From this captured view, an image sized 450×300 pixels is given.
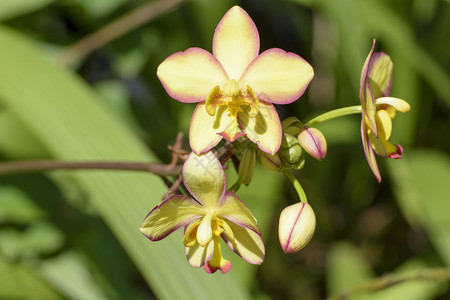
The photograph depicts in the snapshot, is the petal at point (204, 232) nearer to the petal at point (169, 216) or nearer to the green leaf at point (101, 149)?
the petal at point (169, 216)

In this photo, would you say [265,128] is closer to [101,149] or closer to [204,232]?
[204,232]

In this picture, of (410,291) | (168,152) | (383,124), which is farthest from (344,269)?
(383,124)

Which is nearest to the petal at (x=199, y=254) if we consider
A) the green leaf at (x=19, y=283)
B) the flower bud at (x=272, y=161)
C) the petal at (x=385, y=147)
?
the flower bud at (x=272, y=161)

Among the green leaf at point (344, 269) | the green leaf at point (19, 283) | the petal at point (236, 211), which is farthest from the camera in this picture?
the green leaf at point (344, 269)

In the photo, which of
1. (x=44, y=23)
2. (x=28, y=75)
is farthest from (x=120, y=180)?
(x=44, y=23)

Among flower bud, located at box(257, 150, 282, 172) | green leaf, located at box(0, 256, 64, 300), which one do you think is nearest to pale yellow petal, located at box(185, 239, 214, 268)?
flower bud, located at box(257, 150, 282, 172)

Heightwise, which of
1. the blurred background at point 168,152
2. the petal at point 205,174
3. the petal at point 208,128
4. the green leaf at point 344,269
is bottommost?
the green leaf at point 344,269
